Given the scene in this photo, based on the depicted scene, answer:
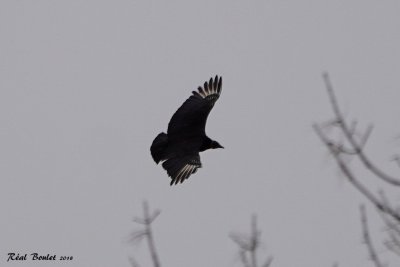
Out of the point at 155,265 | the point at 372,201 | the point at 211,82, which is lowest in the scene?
the point at 155,265

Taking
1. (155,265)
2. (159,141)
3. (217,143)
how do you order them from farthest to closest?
(217,143), (159,141), (155,265)

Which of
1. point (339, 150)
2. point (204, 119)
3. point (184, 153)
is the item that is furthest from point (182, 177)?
point (339, 150)

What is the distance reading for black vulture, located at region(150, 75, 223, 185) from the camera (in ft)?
45.1

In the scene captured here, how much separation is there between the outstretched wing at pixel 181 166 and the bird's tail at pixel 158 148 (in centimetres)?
28

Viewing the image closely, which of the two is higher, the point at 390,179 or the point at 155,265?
the point at 390,179

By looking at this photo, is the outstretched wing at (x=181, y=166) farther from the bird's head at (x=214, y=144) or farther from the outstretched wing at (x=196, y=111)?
the bird's head at (x=214, y=144)

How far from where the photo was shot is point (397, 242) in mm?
3449

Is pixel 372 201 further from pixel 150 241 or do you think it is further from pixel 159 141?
pixel 159 141

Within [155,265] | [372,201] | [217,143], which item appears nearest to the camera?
[155,265]

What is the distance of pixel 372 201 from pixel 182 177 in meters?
10.3

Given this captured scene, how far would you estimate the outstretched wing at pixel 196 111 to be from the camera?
49.0ft

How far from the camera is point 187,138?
48.5ft

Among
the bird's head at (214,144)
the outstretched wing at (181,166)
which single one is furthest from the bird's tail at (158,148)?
the bird's head at (214,144)

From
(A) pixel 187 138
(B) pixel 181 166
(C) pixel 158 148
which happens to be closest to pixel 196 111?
(A) pixel 187 138
